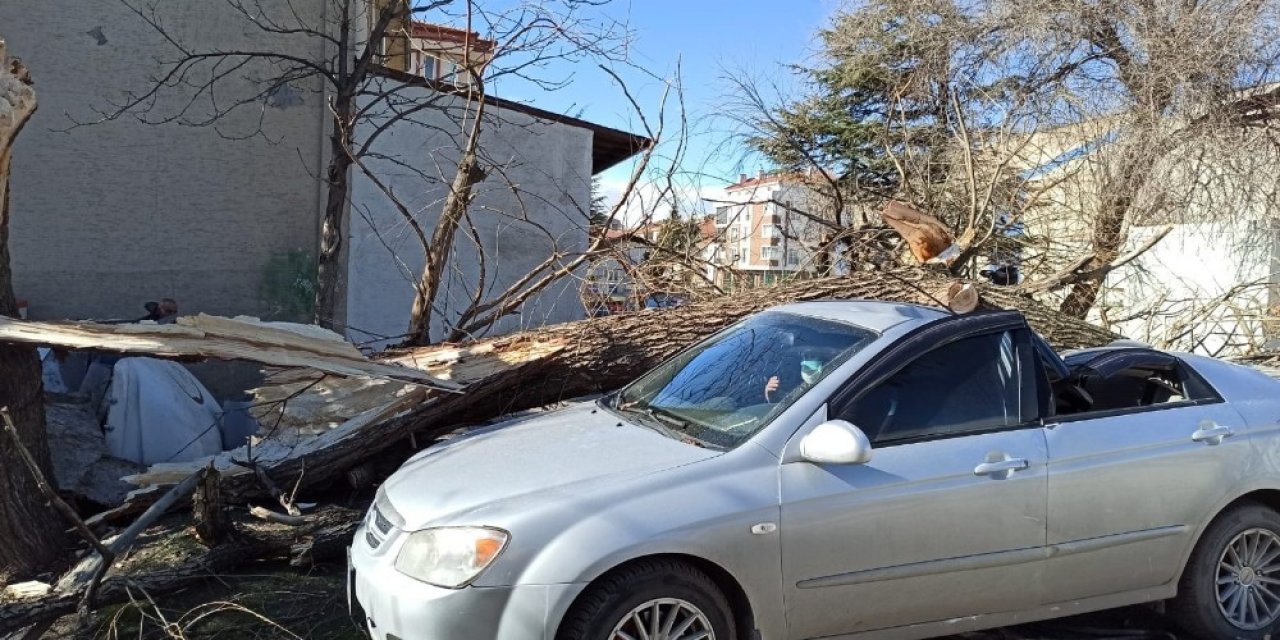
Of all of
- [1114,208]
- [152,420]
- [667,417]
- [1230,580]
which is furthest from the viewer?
[1114,208]

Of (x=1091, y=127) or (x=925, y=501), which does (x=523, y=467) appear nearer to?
(x=925, y=501)

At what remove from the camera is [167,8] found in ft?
37.6

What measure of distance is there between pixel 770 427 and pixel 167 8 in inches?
422

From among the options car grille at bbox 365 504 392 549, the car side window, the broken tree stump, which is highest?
the car side window

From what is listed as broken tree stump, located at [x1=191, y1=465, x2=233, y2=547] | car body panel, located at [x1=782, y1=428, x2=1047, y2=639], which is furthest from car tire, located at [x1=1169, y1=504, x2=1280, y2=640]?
broken tree stump, located at [x1=191, y1=465, x2=233, y2=547]

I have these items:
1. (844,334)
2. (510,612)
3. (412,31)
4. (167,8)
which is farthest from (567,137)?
(510,612)

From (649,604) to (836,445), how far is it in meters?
0.87

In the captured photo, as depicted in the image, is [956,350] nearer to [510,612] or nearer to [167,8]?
[510,612]

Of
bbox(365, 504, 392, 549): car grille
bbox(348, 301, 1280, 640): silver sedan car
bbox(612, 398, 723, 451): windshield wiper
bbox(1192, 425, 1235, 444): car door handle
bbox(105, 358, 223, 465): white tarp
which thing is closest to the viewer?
bbox(348, 301, 1280, 640): silver sedan car

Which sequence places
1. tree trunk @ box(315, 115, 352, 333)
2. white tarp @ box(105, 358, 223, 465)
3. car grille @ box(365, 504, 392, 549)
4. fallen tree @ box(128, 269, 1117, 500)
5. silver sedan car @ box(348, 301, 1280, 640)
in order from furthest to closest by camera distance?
tree trunk @ box(315, 115, 352, 333)
white tarp @ box(105, 358, 223, 465)
fallen tree @ box(128, 269, 1117, 500)
car grille @ box(365, 504, 392, 549)
silver sedan car @ box(348, 301, 1280, 640)

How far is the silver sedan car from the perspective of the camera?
3273mm

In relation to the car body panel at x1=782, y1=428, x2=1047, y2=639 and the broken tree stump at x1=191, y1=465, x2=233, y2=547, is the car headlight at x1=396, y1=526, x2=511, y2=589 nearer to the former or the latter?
the car body panel at x1=782, y1=428, x2=1047, y2=639

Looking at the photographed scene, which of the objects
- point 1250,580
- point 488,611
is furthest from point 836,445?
point 1250,580

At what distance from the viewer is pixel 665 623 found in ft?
11.0
